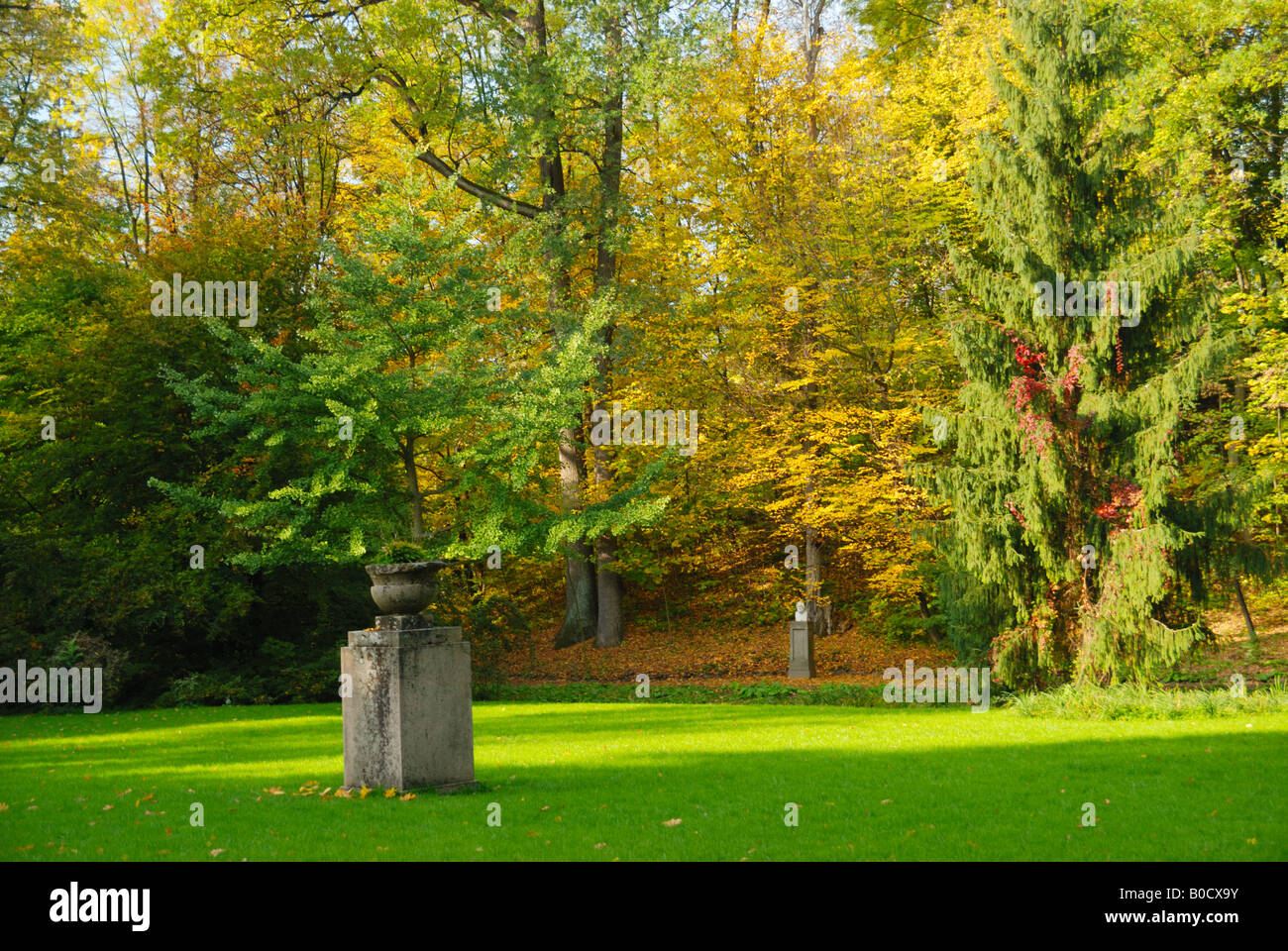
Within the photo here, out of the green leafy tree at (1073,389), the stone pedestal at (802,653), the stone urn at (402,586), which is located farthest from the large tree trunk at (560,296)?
the stone urn at (402,586)

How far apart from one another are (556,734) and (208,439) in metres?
11.3

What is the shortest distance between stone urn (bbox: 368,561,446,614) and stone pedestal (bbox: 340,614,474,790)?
0.34ft

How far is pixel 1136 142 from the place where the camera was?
16.7 meters

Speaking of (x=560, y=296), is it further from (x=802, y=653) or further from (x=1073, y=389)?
(x=1073, y=389)

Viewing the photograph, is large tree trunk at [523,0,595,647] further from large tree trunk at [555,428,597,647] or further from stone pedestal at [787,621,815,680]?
stone pedestal at [787,621,815,680]

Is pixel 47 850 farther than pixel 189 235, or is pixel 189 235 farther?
pixel 189 235

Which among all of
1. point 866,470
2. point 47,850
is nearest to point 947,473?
point 866,470

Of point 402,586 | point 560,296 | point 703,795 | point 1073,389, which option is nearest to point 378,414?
point 560,296

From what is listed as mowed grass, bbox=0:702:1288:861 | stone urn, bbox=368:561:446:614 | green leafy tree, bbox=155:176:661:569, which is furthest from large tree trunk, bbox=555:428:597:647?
stone urn, bbox=368:561:446:614

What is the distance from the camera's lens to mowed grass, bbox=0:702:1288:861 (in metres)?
6.59

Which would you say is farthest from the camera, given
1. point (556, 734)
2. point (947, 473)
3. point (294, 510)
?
point (294, 510)

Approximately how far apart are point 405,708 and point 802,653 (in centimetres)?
1557

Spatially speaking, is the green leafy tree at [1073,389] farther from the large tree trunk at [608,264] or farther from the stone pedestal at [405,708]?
the stone pedestal at [405,708]

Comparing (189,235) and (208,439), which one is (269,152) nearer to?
(189,235)
